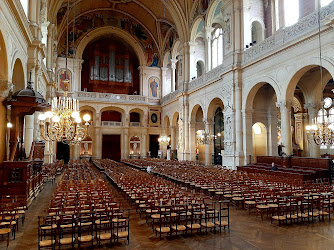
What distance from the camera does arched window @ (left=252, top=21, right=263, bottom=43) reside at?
19.6m

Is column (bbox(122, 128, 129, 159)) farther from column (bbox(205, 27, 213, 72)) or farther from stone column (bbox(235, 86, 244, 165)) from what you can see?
stone column (bbox(235, 86, 244, 165))

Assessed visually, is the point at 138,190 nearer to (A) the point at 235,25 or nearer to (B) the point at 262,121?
(B) the point at 262,121

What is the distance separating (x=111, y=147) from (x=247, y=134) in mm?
19799

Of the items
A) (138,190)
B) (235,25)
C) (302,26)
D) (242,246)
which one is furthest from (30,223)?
(235,25)

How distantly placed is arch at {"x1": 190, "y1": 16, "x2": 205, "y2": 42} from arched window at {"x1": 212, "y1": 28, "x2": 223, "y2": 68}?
1428 millimetres

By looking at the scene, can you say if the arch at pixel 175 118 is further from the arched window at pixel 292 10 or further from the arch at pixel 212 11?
the arched window at pixel 292 10

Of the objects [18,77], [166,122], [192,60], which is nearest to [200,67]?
[192,60]

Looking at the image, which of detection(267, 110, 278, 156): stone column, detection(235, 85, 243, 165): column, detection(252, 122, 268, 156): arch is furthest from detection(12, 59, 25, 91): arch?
detection(267, 110, 278, 156): stone column

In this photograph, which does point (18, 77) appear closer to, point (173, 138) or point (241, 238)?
point (241, 238)

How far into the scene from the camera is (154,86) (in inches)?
1319

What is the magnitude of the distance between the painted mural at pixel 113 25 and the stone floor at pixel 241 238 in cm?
2740

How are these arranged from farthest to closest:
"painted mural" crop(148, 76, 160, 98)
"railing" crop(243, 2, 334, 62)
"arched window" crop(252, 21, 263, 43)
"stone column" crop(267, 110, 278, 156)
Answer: "painted mural" crop(148, 76, 160, 98)
"arched window" crop(252, 21, 263, 43)
"stone column" crop(267, 110, 278, 156)
"railing" crop(243, 2, 334, 62)

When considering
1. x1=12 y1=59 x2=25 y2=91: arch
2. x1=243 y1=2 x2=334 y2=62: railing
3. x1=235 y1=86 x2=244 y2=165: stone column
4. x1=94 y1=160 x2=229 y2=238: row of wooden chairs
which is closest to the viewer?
x1=94 y1=160 x2=229 y2=238: row of wooden chairs

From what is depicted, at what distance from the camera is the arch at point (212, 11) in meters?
21.2
